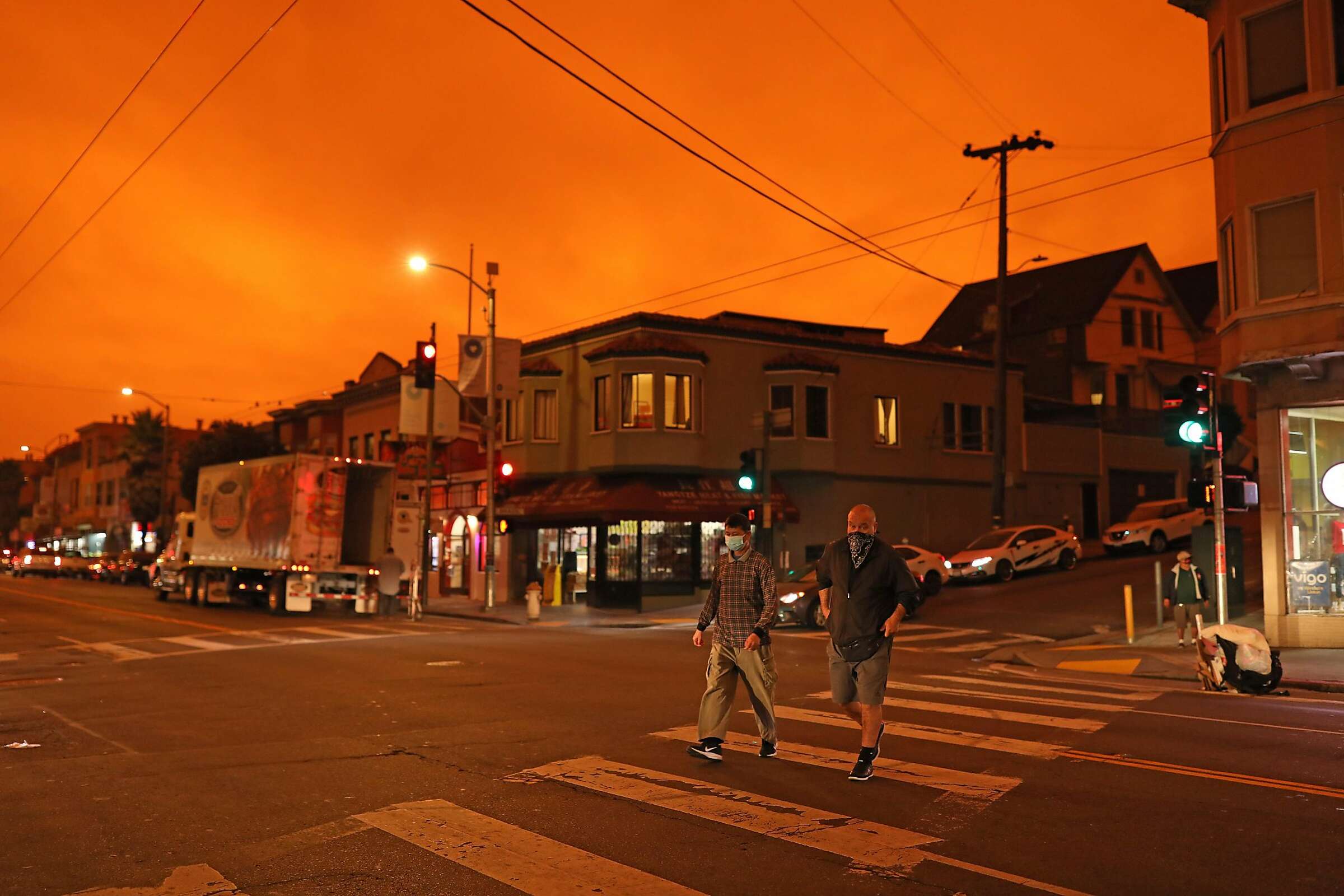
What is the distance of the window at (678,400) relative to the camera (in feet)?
106

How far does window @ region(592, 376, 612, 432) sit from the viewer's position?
32625mm

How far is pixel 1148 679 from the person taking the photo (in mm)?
15359

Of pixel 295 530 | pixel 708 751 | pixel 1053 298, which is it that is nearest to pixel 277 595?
pixel 295 530

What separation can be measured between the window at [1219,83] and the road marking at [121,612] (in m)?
21.2

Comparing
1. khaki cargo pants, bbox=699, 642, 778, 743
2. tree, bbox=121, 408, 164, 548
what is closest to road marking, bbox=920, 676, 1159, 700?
khaki cargo pants, bbox=699, 642, 778, 743

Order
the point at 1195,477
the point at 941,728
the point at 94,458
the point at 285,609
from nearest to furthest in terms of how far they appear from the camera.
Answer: the point at 941,728 < the point at 1195,477 < the point at 285,609 < the point at 94,458

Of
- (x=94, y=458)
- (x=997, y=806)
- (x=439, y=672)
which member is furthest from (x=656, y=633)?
(x=94, y=458)

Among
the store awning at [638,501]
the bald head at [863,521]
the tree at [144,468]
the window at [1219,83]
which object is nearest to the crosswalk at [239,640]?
the store awning at [638,501]

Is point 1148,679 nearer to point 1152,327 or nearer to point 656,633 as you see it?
point 656,633

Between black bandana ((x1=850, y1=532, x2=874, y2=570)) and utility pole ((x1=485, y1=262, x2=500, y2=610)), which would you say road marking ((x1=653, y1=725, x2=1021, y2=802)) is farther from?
utility pole ((x1=485, y1=262, x2=500, y2=610))

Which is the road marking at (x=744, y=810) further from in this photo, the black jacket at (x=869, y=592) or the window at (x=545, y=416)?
the window at (x=545, y=416)

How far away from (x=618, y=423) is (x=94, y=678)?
19.0 metres

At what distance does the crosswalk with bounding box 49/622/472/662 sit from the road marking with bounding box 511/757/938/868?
38.0ft

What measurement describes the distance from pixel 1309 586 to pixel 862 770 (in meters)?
13.3
